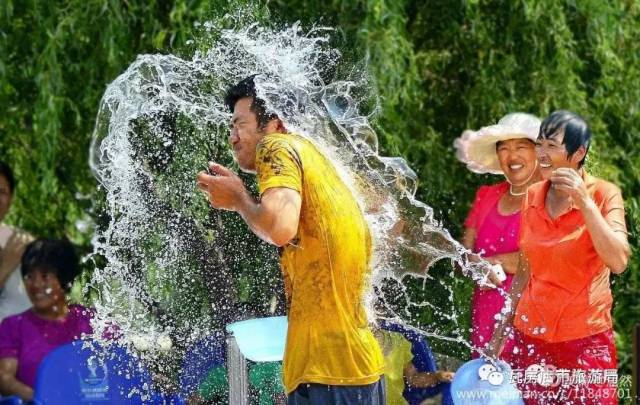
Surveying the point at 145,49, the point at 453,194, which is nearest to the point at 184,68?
the point at 145,49

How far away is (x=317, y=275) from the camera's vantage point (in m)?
3.54

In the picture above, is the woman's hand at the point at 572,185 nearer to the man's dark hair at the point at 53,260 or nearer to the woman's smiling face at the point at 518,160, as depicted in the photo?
the woman's smiling face at the point at 518,160

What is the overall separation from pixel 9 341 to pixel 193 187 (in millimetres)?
1024

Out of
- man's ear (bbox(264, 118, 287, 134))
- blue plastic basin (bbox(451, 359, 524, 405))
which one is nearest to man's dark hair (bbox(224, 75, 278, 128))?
man's ear (bbox(264, 118, 287, 134))

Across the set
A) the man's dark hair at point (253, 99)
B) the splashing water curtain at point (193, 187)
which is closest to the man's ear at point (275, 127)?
the man's dark hair at point (253, 99)

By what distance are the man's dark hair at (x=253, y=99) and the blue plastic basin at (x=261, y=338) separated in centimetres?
90

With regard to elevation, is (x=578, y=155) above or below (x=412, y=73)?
below

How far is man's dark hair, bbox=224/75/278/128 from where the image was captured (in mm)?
3769

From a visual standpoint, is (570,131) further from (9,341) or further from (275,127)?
(9,341)

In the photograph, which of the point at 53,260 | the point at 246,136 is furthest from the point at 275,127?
the point at 53,260

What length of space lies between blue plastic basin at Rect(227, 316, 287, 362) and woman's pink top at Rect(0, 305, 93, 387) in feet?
4.02

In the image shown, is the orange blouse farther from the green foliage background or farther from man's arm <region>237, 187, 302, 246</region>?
man's arm <region>237, 187, 302, 246</region>

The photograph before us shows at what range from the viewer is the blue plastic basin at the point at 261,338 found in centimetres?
437

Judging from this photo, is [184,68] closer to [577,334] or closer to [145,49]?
[145,49]
